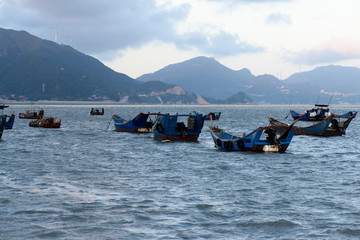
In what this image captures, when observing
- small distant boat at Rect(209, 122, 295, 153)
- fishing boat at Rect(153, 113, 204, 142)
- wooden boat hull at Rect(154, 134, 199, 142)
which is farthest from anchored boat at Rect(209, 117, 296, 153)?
wooden boat hull at Rect(154, 134, 199, 142)

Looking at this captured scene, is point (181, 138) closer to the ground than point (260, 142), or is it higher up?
closer to the ground

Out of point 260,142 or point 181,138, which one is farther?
point 181,138

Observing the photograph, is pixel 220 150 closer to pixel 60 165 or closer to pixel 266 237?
pixel 60 165

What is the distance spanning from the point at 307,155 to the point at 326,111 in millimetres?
61311

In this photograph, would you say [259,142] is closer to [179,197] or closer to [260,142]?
[260,142]

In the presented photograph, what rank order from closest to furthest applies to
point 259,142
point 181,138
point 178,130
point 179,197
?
point 179,197
point 259,142
point 178,130
point 181,138

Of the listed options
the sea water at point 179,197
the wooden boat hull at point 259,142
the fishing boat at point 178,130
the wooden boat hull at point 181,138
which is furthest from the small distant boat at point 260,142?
the wooden boat hull at point 181,138

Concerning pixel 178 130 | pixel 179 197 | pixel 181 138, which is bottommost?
pixel 179 197

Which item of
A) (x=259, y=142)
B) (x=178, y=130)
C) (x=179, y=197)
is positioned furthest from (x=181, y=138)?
(x=179, y=197)

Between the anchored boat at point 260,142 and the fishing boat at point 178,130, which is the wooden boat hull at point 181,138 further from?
the anchored boat at point 260,142

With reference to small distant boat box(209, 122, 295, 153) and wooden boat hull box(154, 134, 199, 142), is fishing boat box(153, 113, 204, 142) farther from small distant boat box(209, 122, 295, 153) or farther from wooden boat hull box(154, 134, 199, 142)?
small distant boat box(209, 122, 295, 153)

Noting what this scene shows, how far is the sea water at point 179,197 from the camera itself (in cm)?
1258

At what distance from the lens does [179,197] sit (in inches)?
669

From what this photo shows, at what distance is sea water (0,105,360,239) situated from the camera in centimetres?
1258
